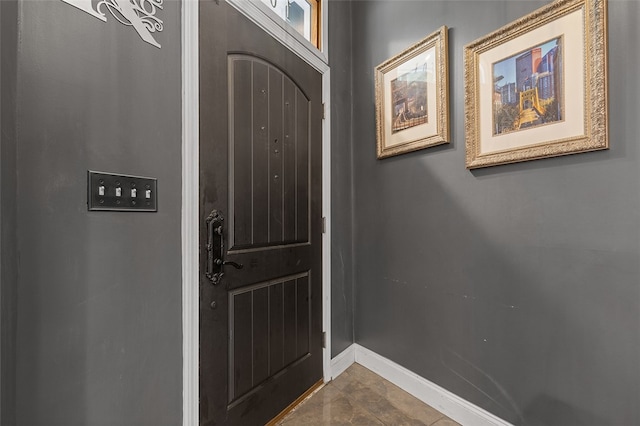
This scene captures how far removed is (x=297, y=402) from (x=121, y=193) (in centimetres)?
152

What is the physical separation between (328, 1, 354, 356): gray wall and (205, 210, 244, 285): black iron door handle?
2.99ft

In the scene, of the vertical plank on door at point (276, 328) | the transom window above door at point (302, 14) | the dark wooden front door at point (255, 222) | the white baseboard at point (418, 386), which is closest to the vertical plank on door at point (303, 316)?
the dark wooden front door at point (255, 222)

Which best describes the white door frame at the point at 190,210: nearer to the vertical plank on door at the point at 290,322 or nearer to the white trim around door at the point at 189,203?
the white trim around door at the point at 189,203

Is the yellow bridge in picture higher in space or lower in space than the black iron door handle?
higher

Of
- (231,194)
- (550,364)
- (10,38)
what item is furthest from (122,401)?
(550,364)

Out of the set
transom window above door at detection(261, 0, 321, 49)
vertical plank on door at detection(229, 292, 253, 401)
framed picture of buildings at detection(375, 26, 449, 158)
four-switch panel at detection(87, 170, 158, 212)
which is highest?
transom window above door at detection(261, 0, 321, 49)

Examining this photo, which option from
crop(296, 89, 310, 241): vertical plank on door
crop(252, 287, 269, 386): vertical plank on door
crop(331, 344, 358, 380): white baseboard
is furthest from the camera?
crop(331, 344, 358, 380): white baseboard

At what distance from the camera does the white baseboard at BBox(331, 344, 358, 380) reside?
211 cm

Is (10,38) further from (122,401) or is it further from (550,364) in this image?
(550,364)

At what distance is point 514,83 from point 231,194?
4.69 ft

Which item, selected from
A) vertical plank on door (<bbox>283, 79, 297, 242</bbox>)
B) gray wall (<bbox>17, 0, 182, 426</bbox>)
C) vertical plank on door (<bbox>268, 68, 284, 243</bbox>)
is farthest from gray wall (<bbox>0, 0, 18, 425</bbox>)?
vertical plank on door (<bbox>283, 79, 297, 242</bbox>)

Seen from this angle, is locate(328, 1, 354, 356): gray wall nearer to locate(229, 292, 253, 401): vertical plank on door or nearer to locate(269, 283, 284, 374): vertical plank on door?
locate(269, 283, 284, 374): vertical plank on door

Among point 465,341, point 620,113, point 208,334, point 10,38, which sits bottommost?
point 465,341

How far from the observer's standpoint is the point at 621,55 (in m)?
1.15
